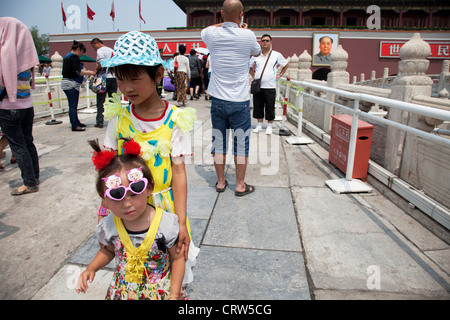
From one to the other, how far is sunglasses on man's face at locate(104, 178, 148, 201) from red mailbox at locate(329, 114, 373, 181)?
3332mm

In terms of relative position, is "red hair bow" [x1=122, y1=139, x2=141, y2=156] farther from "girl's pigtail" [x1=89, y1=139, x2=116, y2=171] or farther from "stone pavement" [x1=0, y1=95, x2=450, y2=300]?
"stone pavement" [x1=0, y1=95, x2=450, y2=300]

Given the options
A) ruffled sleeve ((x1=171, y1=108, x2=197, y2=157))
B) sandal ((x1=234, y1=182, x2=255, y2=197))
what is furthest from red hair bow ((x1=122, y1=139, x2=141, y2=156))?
sandal ((x1=234, y1=182, x2=255, y2=197))

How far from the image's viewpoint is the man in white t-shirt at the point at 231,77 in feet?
10.9

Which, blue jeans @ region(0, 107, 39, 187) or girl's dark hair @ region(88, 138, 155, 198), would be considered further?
blue jeans @ region(0, 107, 39, 187)

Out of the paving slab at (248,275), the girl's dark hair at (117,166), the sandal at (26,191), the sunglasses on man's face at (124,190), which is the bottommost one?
the paving slab at (248,275)

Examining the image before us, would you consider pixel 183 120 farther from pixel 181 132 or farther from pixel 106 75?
pixel 106 75

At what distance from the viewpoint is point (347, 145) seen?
13.5ft

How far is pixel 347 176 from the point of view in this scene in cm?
394

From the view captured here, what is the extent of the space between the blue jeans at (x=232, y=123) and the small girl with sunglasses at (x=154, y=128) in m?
1.80

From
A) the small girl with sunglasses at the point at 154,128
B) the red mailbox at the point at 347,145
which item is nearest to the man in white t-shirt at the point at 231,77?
the red mailbox at the point at 347,145

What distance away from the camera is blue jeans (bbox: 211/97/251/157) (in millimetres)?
3465

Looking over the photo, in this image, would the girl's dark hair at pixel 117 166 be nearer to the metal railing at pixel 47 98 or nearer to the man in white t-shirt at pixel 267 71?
the man in white t-shirt at pixel 267 71

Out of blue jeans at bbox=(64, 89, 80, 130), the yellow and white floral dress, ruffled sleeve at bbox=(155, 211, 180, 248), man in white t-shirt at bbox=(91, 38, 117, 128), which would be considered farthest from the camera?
man in white t-shirt at bbox=(91, 38, 117, 128)
